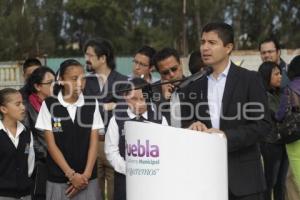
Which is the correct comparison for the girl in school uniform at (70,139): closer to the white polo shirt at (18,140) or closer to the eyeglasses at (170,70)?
the white polo shirt at (18,140)

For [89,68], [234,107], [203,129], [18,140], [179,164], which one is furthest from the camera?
[89,68]

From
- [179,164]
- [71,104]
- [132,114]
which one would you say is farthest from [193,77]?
[71,104]

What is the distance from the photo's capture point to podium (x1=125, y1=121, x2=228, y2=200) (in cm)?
299

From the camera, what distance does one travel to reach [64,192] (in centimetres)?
467

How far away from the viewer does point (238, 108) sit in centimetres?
356

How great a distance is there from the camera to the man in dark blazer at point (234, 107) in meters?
3.56

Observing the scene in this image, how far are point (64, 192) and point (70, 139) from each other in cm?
41

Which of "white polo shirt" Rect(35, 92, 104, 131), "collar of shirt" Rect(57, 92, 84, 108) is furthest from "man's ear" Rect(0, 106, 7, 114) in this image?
"collar of shirt" Rect(57, 92, 84, 108)

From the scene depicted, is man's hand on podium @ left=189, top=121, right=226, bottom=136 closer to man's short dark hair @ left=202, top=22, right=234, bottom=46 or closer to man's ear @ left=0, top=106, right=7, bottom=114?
man's short dark hair @ left=202, top=22, right=234, bottom=46

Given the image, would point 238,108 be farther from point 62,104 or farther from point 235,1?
point 235,1

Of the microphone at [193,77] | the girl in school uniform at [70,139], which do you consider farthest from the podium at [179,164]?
the girl in school uniform at [70,139]

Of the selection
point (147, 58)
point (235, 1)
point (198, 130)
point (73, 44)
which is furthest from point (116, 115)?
point (73, 44)

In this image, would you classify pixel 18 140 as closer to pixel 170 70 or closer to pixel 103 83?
pixel 103 83

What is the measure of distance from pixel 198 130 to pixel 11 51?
3428 cm
